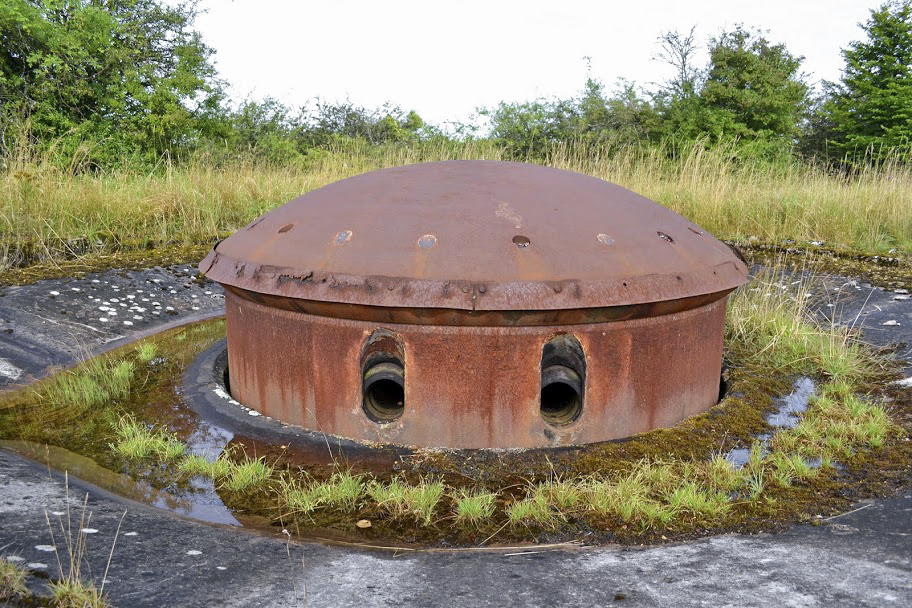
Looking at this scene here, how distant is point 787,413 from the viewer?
3.66 m

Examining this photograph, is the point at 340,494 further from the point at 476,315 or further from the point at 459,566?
the point at 476,315

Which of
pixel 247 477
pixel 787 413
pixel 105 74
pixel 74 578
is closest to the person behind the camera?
pixel 74 578

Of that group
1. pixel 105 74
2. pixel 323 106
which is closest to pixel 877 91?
pixel 323 106

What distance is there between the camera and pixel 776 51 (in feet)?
66.3

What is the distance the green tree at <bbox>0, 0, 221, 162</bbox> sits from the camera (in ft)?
42.2

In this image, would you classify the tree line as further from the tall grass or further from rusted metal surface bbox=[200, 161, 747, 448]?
rusted metal surface bbox=[200, 161, 747, 448]

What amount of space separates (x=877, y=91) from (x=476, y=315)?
22.4 metres

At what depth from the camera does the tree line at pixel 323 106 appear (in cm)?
1311

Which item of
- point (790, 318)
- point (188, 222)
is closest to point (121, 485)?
point (790, 318)

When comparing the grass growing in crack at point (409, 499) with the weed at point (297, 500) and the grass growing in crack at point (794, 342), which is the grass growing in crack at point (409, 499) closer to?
the weed at point (297, 500)

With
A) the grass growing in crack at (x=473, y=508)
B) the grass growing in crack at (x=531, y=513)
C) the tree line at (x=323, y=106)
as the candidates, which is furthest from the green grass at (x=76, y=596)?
the tree line at (x=323, y=106)

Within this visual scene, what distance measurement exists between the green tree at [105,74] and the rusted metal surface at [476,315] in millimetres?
10771

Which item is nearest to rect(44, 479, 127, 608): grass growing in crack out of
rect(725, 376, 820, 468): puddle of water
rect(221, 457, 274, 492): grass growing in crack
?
rect(221, 457, 274, 492): grass growing in crack

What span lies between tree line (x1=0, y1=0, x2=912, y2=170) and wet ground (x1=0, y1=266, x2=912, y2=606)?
832 cm
